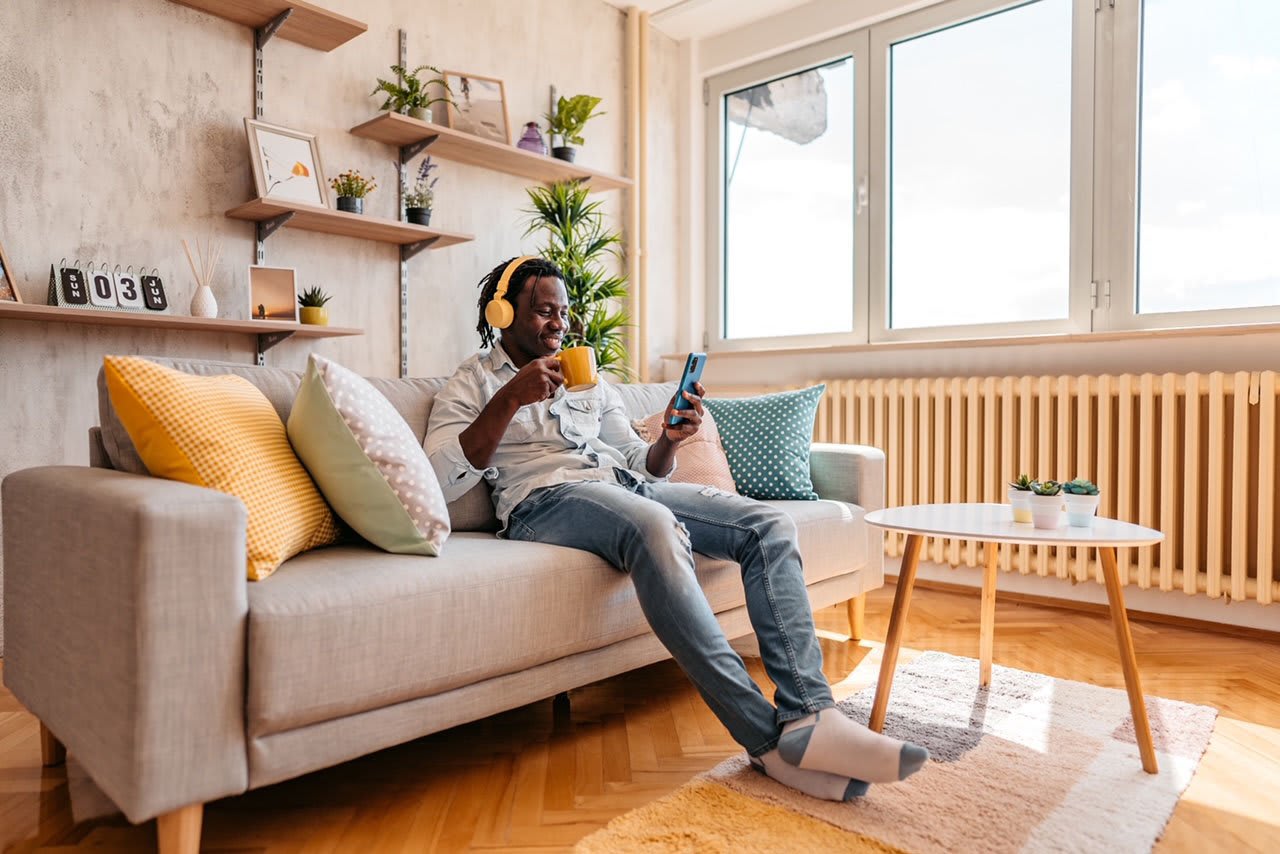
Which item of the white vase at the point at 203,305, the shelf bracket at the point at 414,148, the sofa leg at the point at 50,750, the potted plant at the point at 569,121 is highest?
the potted plant at the point at 569,121

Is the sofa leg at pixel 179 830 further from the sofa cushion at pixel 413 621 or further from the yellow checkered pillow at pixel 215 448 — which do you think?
the yellow checkered pillow at pixel 215 448

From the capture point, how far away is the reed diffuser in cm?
235

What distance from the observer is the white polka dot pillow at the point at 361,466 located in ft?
4.57

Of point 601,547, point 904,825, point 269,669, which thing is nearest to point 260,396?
point 269,669

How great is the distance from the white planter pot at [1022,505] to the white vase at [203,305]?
2.14 meters

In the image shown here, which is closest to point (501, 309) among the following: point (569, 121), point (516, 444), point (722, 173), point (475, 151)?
point (516, 444)

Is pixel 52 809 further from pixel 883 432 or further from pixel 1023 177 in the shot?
pixel 1023 177

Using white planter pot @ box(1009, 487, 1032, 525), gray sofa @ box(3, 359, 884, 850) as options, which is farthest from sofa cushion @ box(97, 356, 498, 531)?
white planter pot @ box(1009, 487, 1032, 525)

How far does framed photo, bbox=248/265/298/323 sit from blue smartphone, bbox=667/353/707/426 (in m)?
1.43

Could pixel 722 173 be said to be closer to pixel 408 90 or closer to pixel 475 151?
pixel 475 151

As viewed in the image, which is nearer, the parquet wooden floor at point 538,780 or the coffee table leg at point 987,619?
the parquet wooden floor at point 538,780

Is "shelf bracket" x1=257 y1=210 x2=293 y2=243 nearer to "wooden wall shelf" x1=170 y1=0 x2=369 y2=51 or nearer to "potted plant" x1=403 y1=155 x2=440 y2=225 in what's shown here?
"potted plant" x1=403 y1=155 x2=440 y2=225

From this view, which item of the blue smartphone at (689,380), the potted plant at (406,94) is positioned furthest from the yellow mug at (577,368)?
the potted plant at (406,94)

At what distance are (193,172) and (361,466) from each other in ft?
5.22
